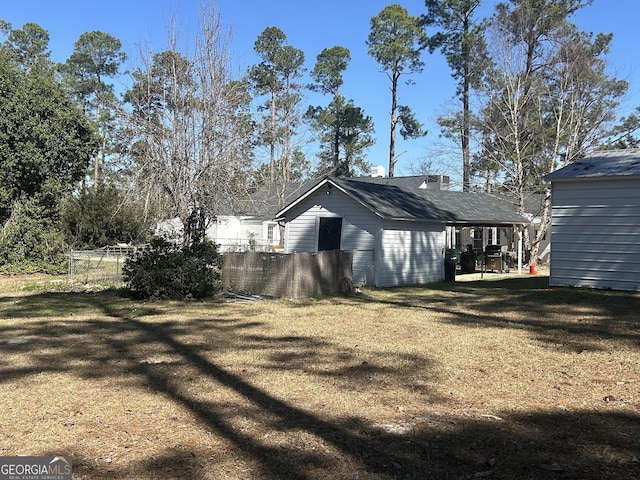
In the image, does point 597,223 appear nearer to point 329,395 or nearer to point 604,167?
point 604,167

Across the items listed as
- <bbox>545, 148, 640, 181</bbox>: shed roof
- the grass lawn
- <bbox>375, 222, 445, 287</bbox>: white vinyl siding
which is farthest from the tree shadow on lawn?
<bbox>545, 148, 640, 181</bbox>: shed roof

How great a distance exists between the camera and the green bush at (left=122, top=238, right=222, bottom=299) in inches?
534

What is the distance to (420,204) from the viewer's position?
67.1 feet

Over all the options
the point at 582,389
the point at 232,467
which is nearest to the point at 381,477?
the point at 232,467

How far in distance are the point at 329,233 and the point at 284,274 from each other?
500 centimetres

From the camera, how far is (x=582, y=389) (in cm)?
580

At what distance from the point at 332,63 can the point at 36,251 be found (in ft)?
88.2

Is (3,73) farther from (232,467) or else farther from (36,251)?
(232,467)

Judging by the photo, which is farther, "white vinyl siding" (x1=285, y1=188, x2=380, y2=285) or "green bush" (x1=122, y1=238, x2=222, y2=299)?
"white vinyl siding" (x1=285, y1=188, x2=380, y2=285)

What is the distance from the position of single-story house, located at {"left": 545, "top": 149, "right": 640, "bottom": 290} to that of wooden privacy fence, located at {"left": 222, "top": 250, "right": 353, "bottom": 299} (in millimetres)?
6065

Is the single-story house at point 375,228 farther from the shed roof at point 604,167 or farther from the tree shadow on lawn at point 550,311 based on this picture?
the shed roof at point 604,167

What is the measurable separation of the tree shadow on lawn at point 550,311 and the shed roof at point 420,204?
3.16m

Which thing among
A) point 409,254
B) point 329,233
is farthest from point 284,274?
point 409,254

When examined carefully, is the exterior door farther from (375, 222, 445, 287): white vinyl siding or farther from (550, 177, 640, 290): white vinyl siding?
(550, 177, 640, 290): white vinyl siding
